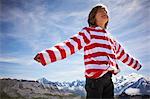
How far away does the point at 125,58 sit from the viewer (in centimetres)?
125

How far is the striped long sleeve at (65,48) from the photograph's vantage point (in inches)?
36.9

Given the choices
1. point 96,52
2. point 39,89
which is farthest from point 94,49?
point 39,89

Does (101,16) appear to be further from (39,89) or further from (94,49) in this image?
(39,89)

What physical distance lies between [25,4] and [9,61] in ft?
1.10

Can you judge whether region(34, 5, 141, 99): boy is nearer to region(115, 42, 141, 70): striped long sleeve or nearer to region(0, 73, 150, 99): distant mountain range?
region(115, 42, 141, 70): striped long sleeve

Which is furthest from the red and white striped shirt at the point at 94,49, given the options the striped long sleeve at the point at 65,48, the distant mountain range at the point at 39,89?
the distant mountain range at the point at 39,89

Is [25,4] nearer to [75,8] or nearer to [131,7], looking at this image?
[75,8]

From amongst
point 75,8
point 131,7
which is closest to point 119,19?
point 131,7

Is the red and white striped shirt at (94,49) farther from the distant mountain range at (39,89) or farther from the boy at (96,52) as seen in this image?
the distant mountain range at (39,89)

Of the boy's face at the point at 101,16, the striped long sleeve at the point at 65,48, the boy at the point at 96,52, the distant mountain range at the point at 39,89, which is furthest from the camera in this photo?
the distant mountain range at the point at 39,89

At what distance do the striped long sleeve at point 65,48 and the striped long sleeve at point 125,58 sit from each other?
186 mm

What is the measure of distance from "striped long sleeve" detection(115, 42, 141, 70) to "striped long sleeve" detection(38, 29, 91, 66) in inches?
7.3

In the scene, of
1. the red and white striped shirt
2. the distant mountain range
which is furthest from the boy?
the distant mountain range

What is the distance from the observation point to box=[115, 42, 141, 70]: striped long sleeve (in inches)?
48.8
